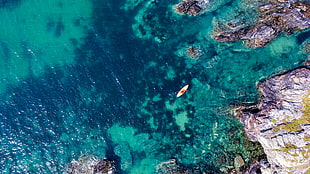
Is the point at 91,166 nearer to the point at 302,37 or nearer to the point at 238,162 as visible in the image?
the point at 238,162

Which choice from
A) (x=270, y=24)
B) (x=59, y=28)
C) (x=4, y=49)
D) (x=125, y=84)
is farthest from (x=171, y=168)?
(x=4, y=49)

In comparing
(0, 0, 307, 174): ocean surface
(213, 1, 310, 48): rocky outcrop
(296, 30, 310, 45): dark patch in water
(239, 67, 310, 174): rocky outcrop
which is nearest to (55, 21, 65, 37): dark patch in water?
(0, 0, 307, 174): ocean surface

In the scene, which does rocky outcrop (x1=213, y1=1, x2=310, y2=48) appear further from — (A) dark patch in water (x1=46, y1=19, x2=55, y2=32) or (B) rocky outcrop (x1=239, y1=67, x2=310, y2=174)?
(A) dark patch in water (x1=46, y1=19, x2=55, y2=32)

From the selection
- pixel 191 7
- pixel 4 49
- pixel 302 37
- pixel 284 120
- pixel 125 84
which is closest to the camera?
pixel 284 120

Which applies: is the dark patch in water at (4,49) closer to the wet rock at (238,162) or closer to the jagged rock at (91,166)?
the jagged rock at (91,166)

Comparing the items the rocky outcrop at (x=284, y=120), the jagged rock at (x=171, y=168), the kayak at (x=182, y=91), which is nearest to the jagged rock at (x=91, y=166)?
the jagged rock at (x=171, y=168)

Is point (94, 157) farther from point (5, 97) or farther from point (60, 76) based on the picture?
point (5, 97)
